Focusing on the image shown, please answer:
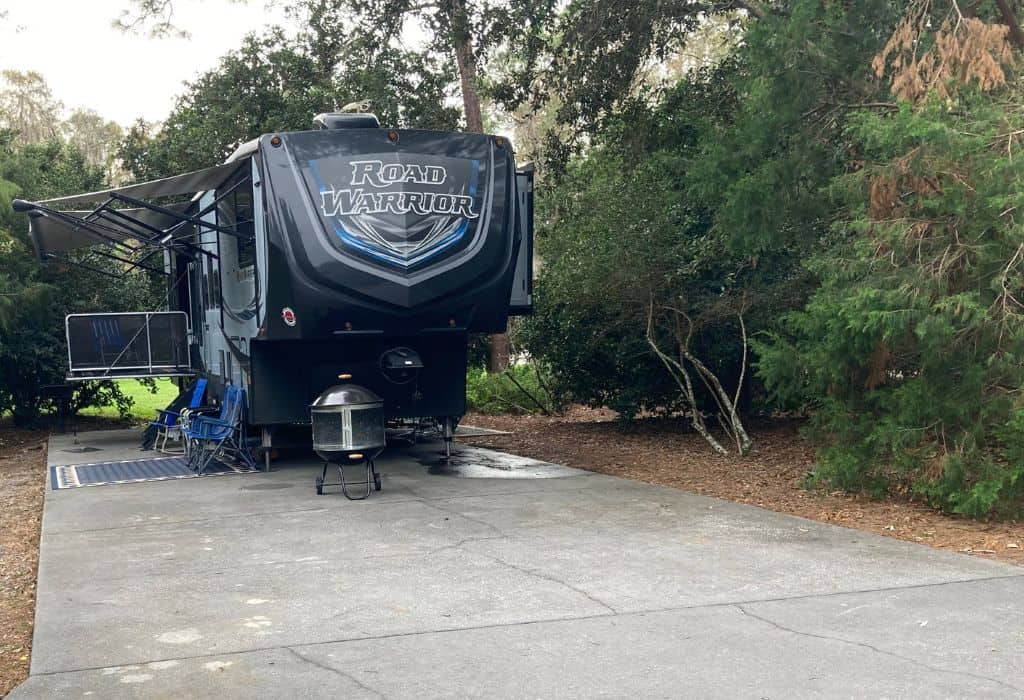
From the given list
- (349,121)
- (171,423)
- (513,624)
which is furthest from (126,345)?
(513,624)

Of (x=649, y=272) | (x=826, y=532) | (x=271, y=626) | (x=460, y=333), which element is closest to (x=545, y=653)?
(x=271, y=626)

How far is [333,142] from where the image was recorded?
11141 mm

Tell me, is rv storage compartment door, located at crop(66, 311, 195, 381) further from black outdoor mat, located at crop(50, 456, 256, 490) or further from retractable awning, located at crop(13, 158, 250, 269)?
black outdoor mat, located at crop(50, 456, 256, 490)

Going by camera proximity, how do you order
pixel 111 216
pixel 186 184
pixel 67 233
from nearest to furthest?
pixel 186 184
pixel 111 216
pixel 67 233

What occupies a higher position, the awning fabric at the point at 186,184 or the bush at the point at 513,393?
the awning fabric at the point at 186,184

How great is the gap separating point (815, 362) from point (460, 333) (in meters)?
4.00

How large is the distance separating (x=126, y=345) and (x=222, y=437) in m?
4.10

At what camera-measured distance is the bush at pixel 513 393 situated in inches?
773

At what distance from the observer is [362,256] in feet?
35.6

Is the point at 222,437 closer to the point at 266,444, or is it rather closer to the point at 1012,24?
the point at 266,444

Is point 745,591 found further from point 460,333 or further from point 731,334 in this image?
point 731,334

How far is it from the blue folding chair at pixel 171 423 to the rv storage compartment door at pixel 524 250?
15.6 feet

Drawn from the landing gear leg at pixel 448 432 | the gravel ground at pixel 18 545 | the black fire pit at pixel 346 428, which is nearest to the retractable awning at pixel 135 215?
the black fire pit at pixel 346 428

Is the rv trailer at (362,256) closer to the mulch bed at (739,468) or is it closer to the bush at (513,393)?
the mulch bed at (739,468)
